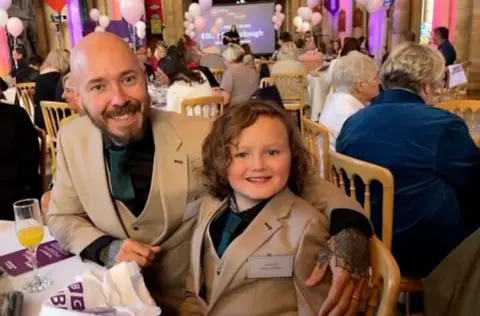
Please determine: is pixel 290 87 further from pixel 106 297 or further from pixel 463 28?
pixel 106 297

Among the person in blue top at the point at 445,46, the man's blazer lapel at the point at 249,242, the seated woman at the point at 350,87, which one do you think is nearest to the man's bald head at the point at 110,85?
the man's blazer lapel at the point at 249,242

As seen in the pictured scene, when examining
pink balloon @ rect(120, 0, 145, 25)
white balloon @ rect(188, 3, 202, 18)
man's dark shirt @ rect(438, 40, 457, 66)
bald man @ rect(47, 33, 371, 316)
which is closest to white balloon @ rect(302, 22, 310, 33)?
white balloon @ rect(188, 3, 202, 18)

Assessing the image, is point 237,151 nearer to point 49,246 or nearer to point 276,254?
point 276,254

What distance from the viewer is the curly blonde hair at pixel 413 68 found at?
2.02 meters

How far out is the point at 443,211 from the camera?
1.84 m

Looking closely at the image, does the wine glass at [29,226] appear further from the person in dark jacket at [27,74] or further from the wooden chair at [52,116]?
the person in dark jacket at [27,74]

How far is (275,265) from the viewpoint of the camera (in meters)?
1.16

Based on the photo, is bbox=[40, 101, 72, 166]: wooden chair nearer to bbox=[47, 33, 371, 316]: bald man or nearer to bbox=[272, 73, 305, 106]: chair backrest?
bbox=[272, 73, 305, 106]: chair backrest

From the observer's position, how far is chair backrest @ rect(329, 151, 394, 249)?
62.4 inches

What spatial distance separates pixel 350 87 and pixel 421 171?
3.37ft

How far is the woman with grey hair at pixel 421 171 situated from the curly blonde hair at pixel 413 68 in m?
0.13

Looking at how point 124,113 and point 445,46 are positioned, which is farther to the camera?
point 445,46

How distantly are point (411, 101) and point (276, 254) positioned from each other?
43.9 inches

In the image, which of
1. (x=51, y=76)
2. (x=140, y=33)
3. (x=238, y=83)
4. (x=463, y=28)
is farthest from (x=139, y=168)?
(x=140, y=33)
